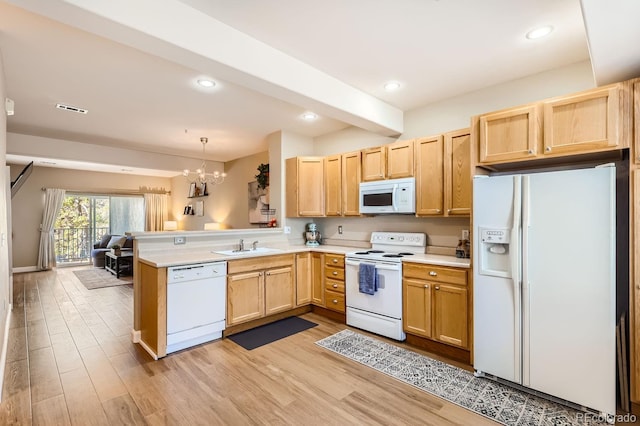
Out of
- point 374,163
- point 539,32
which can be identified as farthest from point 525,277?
point 374,163

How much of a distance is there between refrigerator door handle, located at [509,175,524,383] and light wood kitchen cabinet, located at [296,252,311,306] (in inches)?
99.1

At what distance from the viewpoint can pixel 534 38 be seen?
2412 millimetres

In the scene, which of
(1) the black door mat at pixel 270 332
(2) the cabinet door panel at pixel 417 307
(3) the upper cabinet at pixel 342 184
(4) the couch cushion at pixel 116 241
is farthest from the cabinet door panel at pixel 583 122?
(4) the couch cushion at pixel 116 241

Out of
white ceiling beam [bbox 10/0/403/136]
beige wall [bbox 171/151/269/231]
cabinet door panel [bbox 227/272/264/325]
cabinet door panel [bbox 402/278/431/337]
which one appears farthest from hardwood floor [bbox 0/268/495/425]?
beige wall [bbox 171/151/269/231]

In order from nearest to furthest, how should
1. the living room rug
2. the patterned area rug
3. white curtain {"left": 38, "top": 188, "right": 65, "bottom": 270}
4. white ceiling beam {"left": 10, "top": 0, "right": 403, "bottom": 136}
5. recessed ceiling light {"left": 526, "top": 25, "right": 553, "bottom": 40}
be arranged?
white ceiling beam {"left": 10, "top": 0, "right": 403, "bottom": 136}
the patterned area rug
recessed ceiling light {"left": 526, "top": 25, "right": 553, "bottom": 40}
the living room rug
white curtain {"left": 38, "top": 188, "right": 65, "bottom": 270}

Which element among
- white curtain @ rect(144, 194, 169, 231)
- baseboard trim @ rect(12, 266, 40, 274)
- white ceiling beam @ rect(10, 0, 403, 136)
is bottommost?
baseboard trim @ rect(12, 266, 40, 274)

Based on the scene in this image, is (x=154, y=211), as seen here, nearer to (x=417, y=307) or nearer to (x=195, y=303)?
(x=195, y=303)

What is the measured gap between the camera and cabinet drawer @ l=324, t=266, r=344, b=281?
390 cm

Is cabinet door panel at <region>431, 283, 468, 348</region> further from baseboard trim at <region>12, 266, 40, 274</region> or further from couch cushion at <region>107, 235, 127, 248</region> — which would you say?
baseboard trim at <region>12, 266, 40, 274</region>

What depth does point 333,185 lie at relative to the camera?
14.5ft

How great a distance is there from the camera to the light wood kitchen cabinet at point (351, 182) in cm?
411

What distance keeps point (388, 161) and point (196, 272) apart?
2534 millimetres

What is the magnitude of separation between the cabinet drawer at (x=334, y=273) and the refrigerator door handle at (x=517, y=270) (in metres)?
1.95

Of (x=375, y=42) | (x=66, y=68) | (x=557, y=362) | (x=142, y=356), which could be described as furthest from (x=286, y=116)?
(x=557, y=362)
